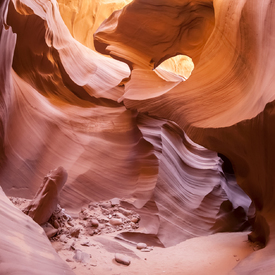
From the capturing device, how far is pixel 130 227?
14.3ft

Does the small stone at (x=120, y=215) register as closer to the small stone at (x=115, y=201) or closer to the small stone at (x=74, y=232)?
the small stone at (x=115, y=201)

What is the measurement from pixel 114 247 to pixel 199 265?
3.55ft

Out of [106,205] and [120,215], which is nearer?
[120,215]

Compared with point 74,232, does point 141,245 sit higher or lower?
lower

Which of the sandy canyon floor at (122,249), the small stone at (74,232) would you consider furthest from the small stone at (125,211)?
the small stone at (74,232)

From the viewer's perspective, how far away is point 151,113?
15.1ft

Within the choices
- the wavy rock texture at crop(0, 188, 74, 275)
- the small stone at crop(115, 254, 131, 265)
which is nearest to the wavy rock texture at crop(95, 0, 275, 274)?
the small stone at crop(115, 254, 131, 265)

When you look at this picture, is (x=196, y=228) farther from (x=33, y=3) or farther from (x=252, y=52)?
(x=33, y=3)

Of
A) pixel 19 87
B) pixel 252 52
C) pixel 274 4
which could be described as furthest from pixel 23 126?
pixel 274 4

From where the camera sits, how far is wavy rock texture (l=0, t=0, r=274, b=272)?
344cm

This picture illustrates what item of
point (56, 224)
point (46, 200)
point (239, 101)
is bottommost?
point (56, 224)

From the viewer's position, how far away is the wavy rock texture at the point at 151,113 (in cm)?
344

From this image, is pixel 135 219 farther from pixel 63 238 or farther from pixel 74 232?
pixel 63 238

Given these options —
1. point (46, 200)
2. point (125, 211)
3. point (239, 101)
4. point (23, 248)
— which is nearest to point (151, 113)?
point (239, 101)
